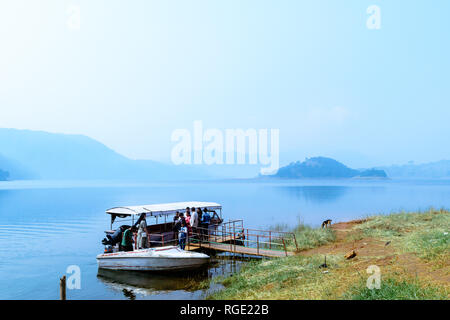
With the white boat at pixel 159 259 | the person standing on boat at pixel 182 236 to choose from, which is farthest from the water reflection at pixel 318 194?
the white boat at pixel 159 259

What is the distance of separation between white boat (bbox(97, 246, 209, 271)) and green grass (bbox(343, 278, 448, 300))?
9.42m

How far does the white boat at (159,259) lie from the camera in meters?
17.1

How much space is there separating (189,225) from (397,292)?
14128 millimetres

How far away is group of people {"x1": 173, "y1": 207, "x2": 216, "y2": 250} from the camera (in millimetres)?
19672

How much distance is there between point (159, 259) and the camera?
680 inches

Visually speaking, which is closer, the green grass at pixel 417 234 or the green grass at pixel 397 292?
the green grass at pixel 397 292

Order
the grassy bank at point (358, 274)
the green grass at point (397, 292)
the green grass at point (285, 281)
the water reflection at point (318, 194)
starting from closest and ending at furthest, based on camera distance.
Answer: the green grass at point (397, 292)
the grassy bank at point (358, 274)
the green grass at point (285, 281)
the water reflection at point (318, 194)

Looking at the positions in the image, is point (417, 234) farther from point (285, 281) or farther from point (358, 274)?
point (285, 281)

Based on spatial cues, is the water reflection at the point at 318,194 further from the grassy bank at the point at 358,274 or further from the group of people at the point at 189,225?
the grassy bank at the point at 358,274

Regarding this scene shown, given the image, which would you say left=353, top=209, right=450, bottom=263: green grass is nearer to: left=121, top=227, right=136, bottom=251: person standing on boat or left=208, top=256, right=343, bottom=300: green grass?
left=208, top=256, right=343, bottom=300: green grass

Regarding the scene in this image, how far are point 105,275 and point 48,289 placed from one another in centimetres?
286

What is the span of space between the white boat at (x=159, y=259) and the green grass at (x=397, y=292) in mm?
9424

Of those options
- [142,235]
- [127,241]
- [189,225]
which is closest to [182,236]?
[189,225]
